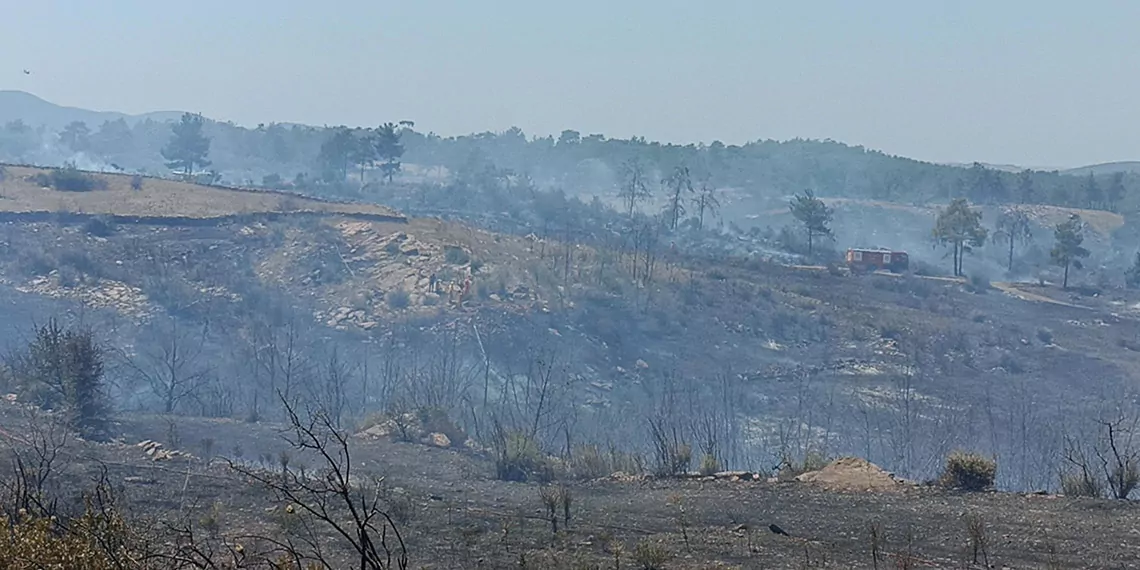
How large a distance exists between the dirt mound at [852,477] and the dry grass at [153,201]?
122ft

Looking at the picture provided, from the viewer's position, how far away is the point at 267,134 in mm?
125812

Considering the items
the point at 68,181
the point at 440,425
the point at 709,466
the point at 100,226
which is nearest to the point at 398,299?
the point at 100,226

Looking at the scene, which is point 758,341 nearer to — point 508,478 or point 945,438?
point 945,438

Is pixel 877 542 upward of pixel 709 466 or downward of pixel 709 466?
upward

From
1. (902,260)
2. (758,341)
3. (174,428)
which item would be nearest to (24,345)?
(174,428)

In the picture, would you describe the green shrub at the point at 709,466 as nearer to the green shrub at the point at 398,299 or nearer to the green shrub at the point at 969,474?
the green shrub at the point at 969,474

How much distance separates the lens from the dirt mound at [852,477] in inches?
760

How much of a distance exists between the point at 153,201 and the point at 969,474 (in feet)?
143

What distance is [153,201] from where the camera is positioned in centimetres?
5394

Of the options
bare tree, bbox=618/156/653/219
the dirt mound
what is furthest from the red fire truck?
the dirt mound

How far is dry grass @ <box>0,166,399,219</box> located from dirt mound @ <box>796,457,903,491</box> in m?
37.3

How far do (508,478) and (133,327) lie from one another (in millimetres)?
20959

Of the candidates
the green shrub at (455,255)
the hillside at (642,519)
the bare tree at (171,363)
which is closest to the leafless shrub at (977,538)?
the hillside at (642,519)

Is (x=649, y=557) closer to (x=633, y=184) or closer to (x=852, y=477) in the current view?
(x=852, y=477)
